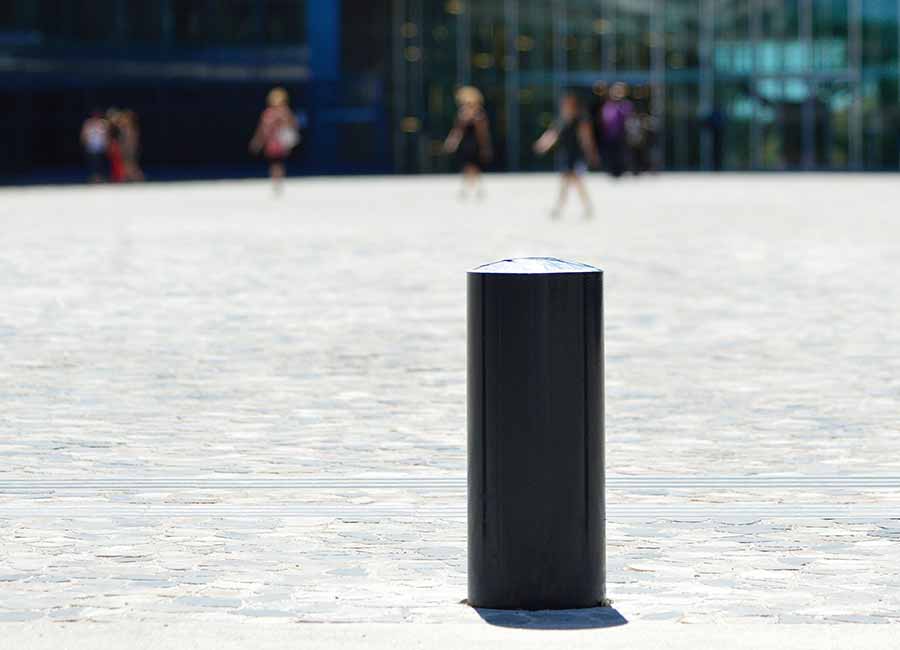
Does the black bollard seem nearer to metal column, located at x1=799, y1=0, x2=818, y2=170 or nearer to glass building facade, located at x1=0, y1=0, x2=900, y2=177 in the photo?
glass building facade, located at x1=0, y1=0, x2=900, y2=177

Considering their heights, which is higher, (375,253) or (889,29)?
(889,29)

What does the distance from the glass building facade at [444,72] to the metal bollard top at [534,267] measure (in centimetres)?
4768

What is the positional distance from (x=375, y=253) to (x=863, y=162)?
1463 inches

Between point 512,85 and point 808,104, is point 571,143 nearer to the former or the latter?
point 808,104

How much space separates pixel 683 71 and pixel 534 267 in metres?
53.4

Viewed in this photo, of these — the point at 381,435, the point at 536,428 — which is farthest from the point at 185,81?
the point at 536,428

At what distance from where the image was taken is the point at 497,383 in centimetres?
498

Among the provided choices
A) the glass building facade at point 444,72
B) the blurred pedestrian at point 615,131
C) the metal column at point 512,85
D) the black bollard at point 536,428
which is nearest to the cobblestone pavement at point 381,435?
the black bollard at point 536,428

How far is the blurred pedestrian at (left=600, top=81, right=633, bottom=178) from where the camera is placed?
41438 mm

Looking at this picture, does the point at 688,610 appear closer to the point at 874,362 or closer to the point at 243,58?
the point at 874,362

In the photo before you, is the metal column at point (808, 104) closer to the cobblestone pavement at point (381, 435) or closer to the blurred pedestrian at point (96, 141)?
the blurred pedestrian at point (96, 141)

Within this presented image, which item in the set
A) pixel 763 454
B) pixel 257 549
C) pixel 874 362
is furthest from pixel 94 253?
pixel 257 549

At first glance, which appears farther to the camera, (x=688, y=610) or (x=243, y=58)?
(x=243, y=58)

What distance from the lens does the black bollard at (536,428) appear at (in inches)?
195
